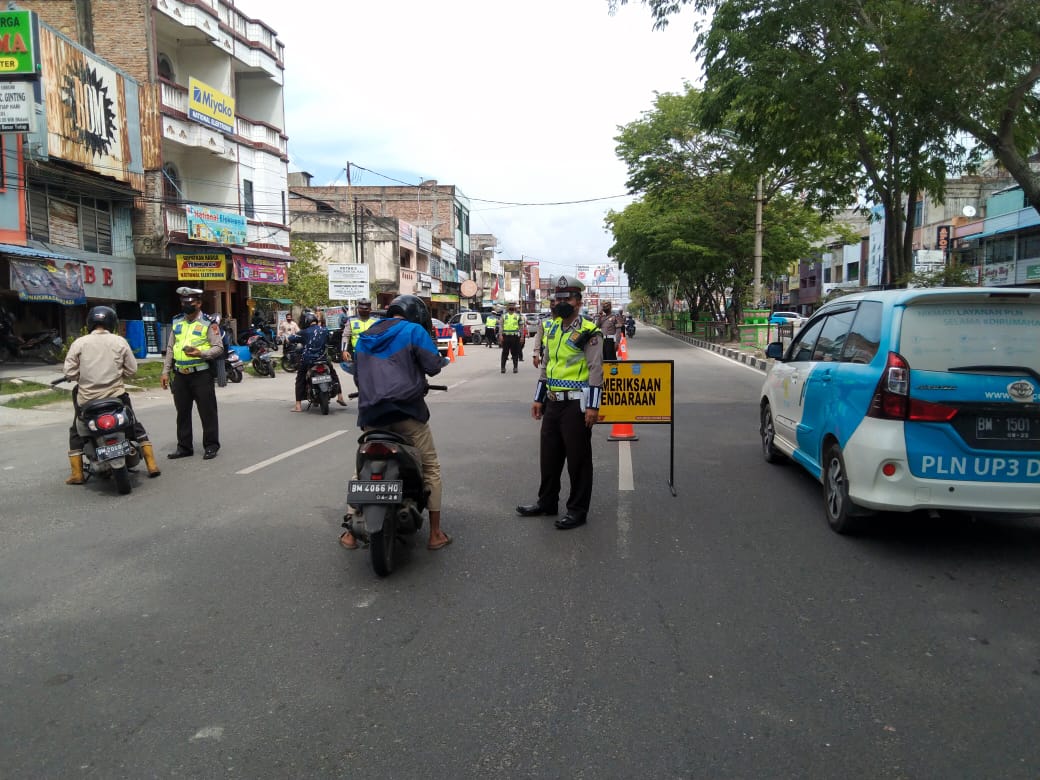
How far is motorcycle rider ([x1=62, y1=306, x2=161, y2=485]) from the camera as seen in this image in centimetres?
679

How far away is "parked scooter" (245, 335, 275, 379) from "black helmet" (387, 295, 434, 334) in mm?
15072

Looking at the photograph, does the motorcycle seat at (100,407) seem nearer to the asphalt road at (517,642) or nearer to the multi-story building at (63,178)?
the asphalt road at (517,642)

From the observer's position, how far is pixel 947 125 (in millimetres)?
11203

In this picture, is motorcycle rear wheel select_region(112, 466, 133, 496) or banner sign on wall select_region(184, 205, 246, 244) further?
banner sign on wall select_region(184, 205, 246, 244)

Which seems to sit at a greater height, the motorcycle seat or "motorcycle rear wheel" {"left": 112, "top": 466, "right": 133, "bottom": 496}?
the motorcycle seat

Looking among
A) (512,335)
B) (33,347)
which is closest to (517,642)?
(512,335)

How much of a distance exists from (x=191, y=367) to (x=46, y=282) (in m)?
11.6

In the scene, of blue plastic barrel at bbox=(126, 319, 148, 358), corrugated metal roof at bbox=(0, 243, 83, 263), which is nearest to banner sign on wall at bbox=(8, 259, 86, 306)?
corrugated metal roof at bbox=(0, 243, 83, 263)

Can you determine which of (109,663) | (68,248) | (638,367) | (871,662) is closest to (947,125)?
(638,367)

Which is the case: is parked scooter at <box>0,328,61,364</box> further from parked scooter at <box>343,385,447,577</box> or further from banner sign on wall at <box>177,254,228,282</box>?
parked scooter at <box>343,385,447,577</box>

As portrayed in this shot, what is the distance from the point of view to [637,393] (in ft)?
22.1

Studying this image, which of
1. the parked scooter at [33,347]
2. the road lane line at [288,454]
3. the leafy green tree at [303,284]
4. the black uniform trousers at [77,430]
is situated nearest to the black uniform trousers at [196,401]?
the road lane line at [288,454]

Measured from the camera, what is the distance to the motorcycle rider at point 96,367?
679cm

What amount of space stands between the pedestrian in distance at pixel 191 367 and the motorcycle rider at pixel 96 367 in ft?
2.84
